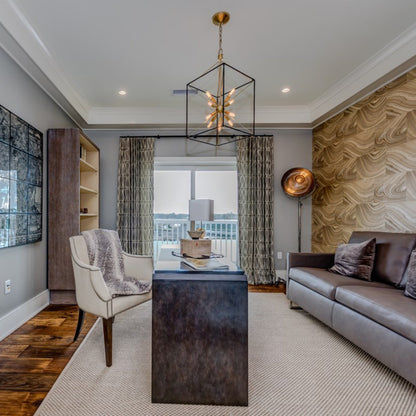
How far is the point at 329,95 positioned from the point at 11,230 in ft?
13.2

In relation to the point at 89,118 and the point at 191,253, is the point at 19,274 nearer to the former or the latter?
the point at 191,253

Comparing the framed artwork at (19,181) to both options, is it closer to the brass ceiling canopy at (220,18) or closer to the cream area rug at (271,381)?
the cream area rug at (271,381)

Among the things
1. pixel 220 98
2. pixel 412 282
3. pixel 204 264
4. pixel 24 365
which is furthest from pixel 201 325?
pixel 220 98

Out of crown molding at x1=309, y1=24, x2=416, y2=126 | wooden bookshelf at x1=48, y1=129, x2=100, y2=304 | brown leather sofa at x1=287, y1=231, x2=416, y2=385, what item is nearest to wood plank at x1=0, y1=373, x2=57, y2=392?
wooden bookshelf at x1=48, y1=129, x2=100, y2=304

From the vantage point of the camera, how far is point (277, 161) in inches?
161

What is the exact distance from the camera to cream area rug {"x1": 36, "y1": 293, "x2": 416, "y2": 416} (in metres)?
1.41

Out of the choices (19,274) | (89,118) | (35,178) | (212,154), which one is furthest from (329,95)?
(19,274)

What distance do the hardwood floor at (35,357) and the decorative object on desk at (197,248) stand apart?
1.23 meters

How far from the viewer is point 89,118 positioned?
12.4 feet

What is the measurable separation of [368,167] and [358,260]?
4.05 feet


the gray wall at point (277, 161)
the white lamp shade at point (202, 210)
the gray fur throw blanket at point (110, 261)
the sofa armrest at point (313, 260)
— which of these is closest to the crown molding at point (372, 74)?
the gray wall at point (277, 161)

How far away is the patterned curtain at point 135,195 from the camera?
3.92 m

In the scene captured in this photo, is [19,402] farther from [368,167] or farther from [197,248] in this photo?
[368,167]

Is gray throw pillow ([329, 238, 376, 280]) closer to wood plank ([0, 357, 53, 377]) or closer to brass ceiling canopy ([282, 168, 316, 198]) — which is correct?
brass ceiling canopy ([282, 168, 316, 198])
